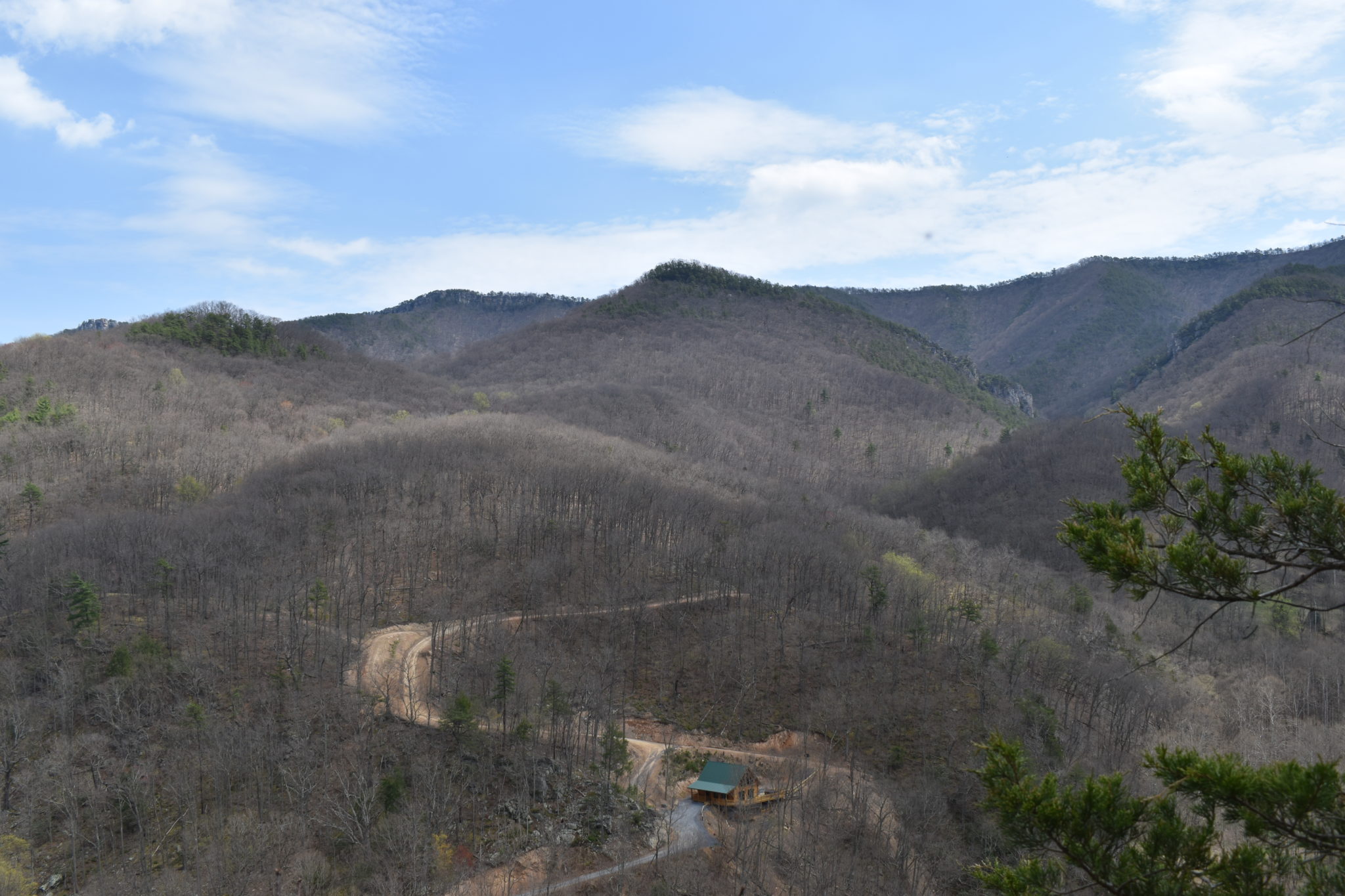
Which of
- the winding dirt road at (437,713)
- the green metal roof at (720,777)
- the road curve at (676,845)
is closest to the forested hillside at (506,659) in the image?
the winding dirt road at (437,713)

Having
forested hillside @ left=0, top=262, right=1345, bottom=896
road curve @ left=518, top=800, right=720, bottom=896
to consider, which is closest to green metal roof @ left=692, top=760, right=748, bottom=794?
road curve @ left=518, top=800, right=720, bottom=896

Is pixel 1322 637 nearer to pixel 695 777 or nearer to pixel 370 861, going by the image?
pixel 695 777

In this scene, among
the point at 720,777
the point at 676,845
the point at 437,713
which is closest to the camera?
the point at 676,845

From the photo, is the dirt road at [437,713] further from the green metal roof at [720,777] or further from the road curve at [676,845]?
the green metal roof at [720,777]

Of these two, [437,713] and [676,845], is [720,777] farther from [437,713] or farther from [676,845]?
[437,713]

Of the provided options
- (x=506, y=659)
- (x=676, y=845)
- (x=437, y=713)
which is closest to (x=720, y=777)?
(x=676, y=845)
